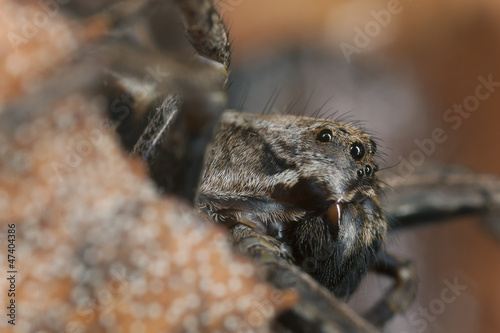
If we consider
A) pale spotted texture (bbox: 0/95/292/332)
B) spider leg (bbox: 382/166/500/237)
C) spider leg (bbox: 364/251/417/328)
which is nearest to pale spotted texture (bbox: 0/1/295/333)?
pale spotted texture (bbox: 0/95/292/332)

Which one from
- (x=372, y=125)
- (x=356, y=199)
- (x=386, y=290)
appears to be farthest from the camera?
(x=372, y=125)

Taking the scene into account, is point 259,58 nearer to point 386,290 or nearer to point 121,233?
point 386,290

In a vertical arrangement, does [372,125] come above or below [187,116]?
below

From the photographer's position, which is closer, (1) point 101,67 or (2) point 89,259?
(1) point 101,67

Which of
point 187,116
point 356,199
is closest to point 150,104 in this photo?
point 187,116

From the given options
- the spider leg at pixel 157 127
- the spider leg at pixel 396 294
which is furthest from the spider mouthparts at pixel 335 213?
the spider leg at pixel 396 294

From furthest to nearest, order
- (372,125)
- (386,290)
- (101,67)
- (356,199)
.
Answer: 1. (372,125)
2. (386,290)
3. (356,199)
4. (101,67)

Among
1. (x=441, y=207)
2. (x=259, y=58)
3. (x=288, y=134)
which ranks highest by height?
(x=288, y=134)
